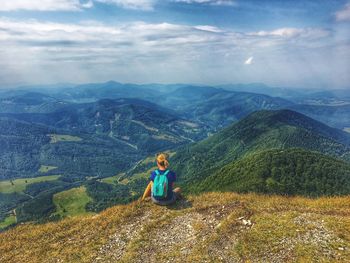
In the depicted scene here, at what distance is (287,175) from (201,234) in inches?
6022

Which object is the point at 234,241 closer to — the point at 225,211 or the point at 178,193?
the point at 225,211

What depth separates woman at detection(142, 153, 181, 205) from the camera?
2098 centimetres

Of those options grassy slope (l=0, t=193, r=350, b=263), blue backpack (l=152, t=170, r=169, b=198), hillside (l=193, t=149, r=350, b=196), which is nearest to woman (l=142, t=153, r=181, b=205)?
blue backpack (l=152, t=170, r=169, b=198)

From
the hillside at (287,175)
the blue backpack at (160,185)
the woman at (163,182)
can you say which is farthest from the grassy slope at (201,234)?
the hillside at (287,175)

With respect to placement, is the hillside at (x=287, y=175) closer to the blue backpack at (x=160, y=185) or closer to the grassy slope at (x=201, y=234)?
the grassy slope at (x=201, y=234)

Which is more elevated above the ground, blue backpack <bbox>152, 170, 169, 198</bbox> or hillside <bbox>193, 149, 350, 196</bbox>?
blue backpack <bbox>152, 170, 169, 198</bbox>

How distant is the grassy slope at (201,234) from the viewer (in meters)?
15.8

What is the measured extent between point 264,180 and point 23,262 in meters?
146

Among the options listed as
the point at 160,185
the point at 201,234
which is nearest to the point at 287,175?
the point at 160,185

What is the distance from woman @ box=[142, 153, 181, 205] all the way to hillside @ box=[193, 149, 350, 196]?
118 m

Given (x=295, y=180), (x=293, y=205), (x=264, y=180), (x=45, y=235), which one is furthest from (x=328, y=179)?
(x=45, y=235)

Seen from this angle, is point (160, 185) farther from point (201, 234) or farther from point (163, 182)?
point (201, 234)

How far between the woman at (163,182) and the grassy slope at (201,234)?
29.0 inches

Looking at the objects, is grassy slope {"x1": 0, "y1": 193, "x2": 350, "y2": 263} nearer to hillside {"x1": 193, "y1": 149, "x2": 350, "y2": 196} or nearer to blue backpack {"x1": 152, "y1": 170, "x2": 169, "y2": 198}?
blue backpack {"x1": 152, "y1": 170, "x2": 169, "y2": 198}
